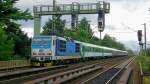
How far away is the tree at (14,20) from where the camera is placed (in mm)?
50844

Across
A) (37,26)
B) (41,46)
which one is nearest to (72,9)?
(37,26)

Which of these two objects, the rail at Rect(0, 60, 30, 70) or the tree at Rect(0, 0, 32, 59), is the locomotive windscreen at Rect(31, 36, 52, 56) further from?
the tree at Rect(0, 0, 32, 59)

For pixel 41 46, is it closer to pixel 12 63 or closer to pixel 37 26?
pixel 12 63

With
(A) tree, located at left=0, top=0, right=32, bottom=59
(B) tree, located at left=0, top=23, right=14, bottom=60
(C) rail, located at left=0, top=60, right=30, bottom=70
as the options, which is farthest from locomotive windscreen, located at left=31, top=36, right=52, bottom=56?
(A) tree, located at left=0, top=0, right=32, bottom=59

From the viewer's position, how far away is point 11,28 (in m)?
54.6

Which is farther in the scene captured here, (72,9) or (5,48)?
(72,9)

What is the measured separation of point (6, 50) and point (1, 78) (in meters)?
22.4

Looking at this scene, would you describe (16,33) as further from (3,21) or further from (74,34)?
(74,34)

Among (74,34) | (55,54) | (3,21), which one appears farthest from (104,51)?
(55,54)

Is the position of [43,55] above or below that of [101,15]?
below

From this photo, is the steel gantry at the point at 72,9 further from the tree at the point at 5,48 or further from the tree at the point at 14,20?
the tree at the point at 5,48

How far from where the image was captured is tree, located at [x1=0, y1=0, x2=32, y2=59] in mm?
50844

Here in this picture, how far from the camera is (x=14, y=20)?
5228 cm

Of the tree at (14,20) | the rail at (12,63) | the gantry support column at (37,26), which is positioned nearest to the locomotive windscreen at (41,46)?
the rail at (12,63)
